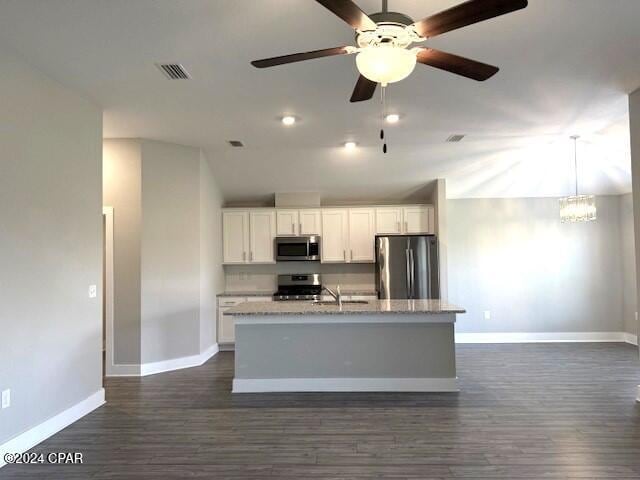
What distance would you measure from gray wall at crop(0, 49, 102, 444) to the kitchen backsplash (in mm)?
3036

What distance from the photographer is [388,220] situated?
7008 mm

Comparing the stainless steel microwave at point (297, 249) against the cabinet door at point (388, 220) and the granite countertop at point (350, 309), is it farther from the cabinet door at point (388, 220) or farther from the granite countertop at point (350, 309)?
the granite countertop at point (350, 309)

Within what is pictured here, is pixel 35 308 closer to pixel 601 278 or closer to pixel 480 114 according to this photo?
pixel 480 114

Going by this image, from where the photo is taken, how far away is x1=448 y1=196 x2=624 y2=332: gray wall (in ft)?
23.4

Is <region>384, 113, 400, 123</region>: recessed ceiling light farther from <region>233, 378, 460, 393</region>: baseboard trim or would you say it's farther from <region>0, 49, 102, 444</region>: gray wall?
<region>0, 49, 102, 444</region>: gray wall

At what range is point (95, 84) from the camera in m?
3.77

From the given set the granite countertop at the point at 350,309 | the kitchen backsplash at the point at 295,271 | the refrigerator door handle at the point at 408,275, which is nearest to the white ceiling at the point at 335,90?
the refrigerator door handle at the point at 408,275

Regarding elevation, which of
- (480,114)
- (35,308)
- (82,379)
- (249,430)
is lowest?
(249,430)


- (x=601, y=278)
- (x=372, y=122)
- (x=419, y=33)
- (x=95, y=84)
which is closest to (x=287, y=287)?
(x=372, y=122)

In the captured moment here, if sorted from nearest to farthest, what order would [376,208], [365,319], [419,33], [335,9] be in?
[335,9], [419,33], [365,319], [376,208]

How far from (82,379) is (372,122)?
3.70 meters

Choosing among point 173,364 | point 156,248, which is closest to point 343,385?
point 173,364

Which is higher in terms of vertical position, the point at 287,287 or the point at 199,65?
the point at 199,65

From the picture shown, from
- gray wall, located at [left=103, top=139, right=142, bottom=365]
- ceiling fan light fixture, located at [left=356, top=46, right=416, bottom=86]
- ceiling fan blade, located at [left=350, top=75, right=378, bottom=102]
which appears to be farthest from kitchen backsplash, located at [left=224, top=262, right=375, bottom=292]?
ceiling fan light fixture, located at [left=356, top=46, right=416, bottom=86]
